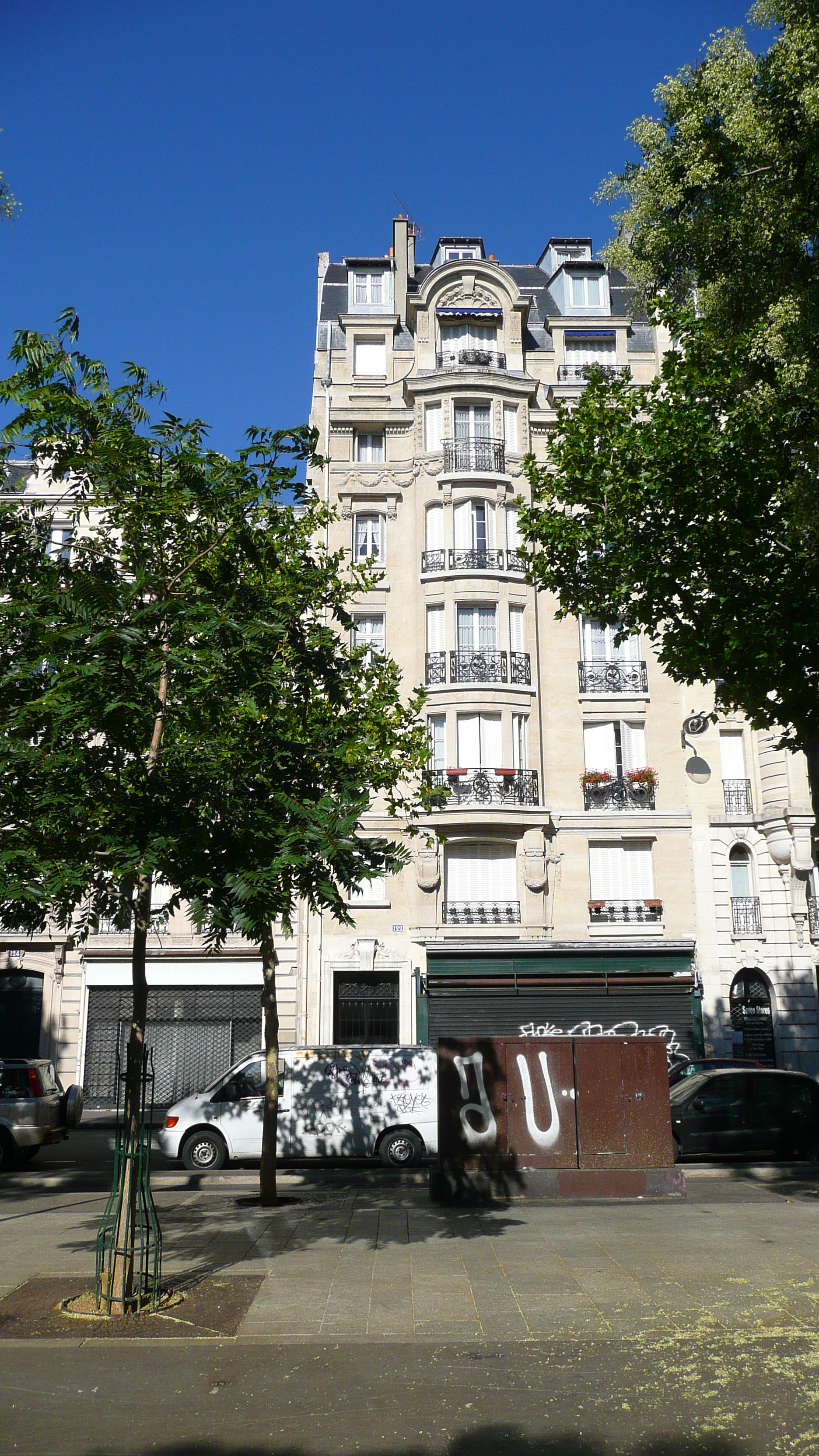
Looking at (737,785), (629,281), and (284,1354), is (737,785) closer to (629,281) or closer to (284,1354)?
(629,281)

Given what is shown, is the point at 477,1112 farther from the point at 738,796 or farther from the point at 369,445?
the point at 369,445

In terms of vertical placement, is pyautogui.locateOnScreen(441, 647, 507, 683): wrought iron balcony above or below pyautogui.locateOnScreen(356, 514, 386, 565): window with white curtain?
below

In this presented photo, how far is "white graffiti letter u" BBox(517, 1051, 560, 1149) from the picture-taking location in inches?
525

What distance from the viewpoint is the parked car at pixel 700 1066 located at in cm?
2091

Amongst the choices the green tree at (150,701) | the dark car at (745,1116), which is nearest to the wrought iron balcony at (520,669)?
the dark car at (745,1116)

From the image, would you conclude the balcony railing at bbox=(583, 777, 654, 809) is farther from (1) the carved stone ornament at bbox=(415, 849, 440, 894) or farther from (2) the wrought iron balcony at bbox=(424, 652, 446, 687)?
(2) the wrought iron balcony at bbox=(424, 652, 446, 687)

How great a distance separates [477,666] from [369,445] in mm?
7762

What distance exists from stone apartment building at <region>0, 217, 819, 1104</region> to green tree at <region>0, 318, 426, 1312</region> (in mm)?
18120

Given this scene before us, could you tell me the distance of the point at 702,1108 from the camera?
721 inches

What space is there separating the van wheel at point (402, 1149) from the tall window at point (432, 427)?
19832 mm

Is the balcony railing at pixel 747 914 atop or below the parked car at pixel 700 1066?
atop

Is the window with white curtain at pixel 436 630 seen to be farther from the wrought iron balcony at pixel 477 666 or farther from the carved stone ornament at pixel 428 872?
the carved stone ornament at pixel 428 872

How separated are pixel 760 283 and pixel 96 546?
890 cm

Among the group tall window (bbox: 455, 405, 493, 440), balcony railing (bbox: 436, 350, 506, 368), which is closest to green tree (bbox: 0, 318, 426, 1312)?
tall window (bbox: 455, 405, 493, 440)
